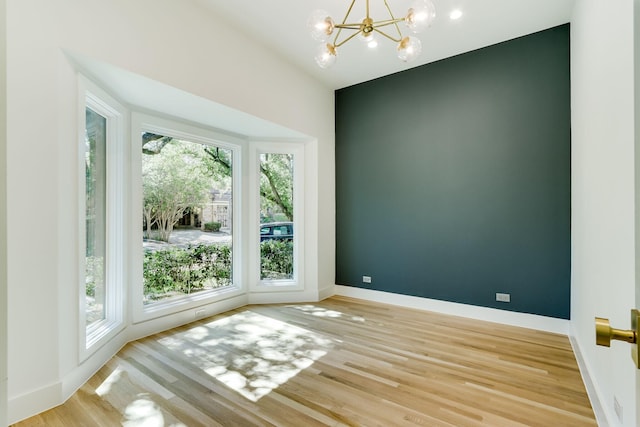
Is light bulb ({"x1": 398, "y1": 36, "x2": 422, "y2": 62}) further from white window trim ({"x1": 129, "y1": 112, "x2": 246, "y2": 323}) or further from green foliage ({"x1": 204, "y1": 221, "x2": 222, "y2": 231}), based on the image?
green foliage ({"x1": 204, "y1": 221, "x2": 222, "y2": 231})

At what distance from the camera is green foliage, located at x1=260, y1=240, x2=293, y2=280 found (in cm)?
462

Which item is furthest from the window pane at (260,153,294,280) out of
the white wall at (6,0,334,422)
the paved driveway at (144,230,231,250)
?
the white wall at (6,0,334,422)

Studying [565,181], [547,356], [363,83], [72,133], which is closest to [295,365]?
[547,356]

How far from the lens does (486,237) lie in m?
3.78

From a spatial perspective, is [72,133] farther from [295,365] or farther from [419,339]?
[419,339]

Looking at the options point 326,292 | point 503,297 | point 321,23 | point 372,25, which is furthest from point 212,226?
point 503,297

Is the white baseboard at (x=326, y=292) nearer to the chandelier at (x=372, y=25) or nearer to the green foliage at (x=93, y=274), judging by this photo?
the green foliage at (x=93, y=274)

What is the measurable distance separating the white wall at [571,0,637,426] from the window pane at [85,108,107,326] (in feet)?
11.6

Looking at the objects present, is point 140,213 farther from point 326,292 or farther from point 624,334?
point 624,334

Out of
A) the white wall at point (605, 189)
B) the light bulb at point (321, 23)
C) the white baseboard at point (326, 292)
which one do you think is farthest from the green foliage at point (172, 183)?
the white wall at point (605, 189)

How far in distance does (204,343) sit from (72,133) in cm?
219

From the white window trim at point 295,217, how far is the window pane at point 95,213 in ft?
6.17

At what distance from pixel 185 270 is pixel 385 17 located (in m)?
3.70

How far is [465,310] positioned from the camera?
3.90 meters
